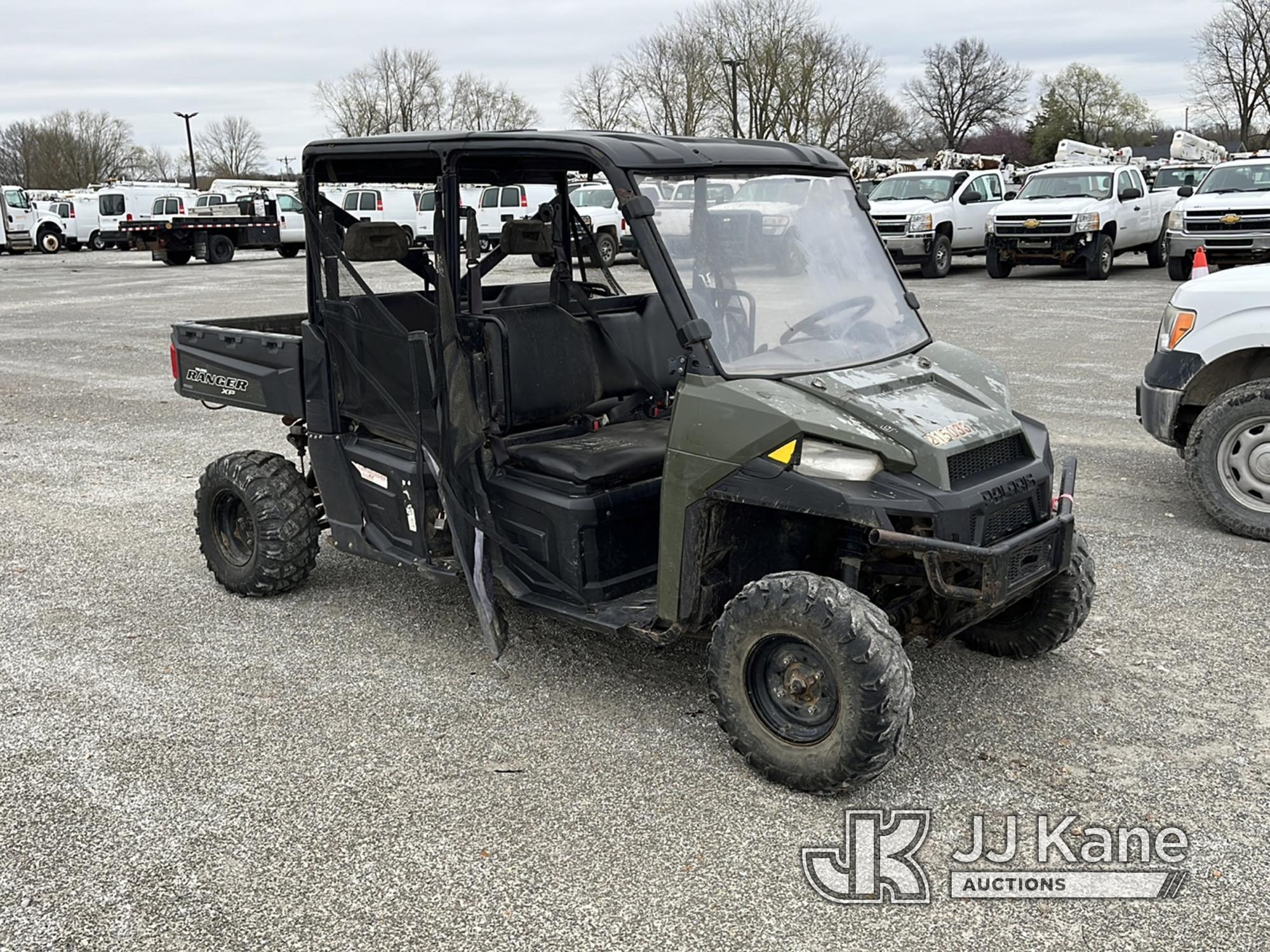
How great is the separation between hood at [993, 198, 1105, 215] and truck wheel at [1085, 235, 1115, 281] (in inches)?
22.0

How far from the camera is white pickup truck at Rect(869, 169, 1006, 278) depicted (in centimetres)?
2267

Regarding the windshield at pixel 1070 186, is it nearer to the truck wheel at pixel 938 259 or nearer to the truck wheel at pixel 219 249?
the truck wheel at pixel 938 259

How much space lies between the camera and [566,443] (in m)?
4.93

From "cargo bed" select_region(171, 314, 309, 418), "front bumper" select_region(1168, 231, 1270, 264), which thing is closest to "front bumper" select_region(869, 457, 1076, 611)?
"cargo bed" select_region(171, 314, 309, 418)

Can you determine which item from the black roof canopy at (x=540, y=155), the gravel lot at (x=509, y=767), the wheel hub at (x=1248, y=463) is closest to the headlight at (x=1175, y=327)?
the wheel hub at (x=1248, y=463)

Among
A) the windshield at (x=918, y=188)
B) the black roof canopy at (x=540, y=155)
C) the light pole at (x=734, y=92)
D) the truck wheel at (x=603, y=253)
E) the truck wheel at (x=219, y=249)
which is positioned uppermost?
the light pole at (x=734, y=92)

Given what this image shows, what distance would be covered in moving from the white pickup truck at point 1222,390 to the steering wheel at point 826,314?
302 cm

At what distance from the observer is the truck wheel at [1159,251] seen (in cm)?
2345

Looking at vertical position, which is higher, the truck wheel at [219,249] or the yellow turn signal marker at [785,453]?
the truck wheel at [219,249]

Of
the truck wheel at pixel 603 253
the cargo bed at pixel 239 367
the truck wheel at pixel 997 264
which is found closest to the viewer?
the truck wheel at pixel 603 253

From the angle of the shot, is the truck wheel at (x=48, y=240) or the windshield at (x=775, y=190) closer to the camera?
the windshield at (x=775, y=190)

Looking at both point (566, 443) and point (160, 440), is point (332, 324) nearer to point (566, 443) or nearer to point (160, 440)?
point (566, 443)

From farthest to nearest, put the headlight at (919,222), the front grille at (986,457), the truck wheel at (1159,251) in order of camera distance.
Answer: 1. the truck wheel at (1159,251)
2. the headlight at (919,222)
3. the front grille at (986,457)

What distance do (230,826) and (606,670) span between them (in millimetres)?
1638
